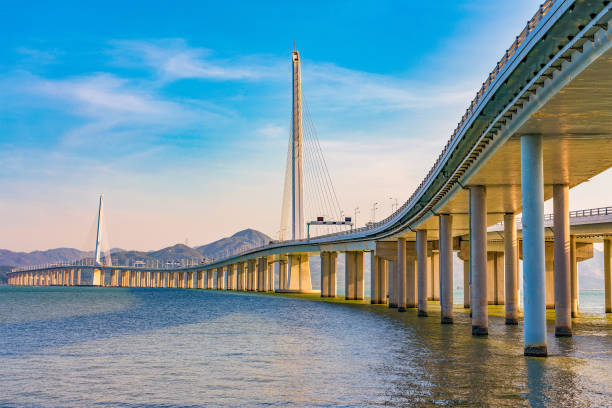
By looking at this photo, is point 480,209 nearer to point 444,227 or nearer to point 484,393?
point 444,227

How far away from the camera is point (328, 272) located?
414 ft

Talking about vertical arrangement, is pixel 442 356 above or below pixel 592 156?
below

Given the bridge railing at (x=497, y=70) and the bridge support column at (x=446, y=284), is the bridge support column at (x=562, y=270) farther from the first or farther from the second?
the bridge support column at (x=446, y=284)

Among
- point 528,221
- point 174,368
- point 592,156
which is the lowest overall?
point 174,368

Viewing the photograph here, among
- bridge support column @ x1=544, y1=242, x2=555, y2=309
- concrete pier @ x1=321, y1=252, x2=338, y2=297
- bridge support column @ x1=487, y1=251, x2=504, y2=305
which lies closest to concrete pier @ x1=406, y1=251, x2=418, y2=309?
bridge support column @ x1=487, y1=251, x2=504, y2=305

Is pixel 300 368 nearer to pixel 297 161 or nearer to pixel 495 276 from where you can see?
pixel 495 276

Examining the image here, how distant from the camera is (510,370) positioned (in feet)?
83.3

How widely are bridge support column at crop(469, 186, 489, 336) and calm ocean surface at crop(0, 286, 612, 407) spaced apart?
56.3 inches

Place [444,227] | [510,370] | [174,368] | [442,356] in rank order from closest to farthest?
[510,370]
[174,368]
[442,356]
[444,227]

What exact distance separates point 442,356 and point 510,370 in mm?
5047

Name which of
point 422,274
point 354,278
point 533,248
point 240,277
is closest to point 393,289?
point 422,274

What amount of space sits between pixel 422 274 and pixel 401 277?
9279 mm

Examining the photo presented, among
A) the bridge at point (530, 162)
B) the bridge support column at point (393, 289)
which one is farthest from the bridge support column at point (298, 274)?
the bridge at point (530, 162)

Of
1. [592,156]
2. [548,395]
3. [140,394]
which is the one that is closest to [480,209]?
[592,156]
